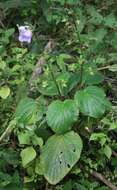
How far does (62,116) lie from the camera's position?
2135mm

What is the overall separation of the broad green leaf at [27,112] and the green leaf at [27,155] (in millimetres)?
132

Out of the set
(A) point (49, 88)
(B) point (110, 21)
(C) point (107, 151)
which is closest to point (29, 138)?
(A) point (49, 88)

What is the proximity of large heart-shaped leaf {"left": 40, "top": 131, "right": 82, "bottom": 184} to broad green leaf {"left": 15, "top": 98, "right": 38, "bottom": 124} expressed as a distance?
0.14m

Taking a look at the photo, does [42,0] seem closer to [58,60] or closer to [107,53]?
[107,53]

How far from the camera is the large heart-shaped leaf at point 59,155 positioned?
6.97ft

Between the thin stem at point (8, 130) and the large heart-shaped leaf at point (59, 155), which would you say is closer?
the large heart-shaped leaf at point (59, 155)

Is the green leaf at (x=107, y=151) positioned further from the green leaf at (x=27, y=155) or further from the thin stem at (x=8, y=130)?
the thin stem at (x=8, y=130)

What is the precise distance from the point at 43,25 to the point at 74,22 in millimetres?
1023

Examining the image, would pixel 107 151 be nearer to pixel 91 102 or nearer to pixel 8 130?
pixel 91 102

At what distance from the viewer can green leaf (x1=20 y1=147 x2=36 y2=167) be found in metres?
2.16

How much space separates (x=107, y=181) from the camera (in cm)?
232

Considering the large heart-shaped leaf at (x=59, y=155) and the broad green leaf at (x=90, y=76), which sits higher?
the broad green leaf at (x=90, y=76)

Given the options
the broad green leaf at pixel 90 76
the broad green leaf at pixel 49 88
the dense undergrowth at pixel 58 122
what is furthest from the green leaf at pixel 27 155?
the broad green leaf at pixel 90 76

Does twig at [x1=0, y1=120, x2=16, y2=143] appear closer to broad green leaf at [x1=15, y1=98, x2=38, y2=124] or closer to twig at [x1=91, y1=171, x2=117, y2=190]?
broad green leaf at [x1=15, y1=98, x2=38, y2=124]
